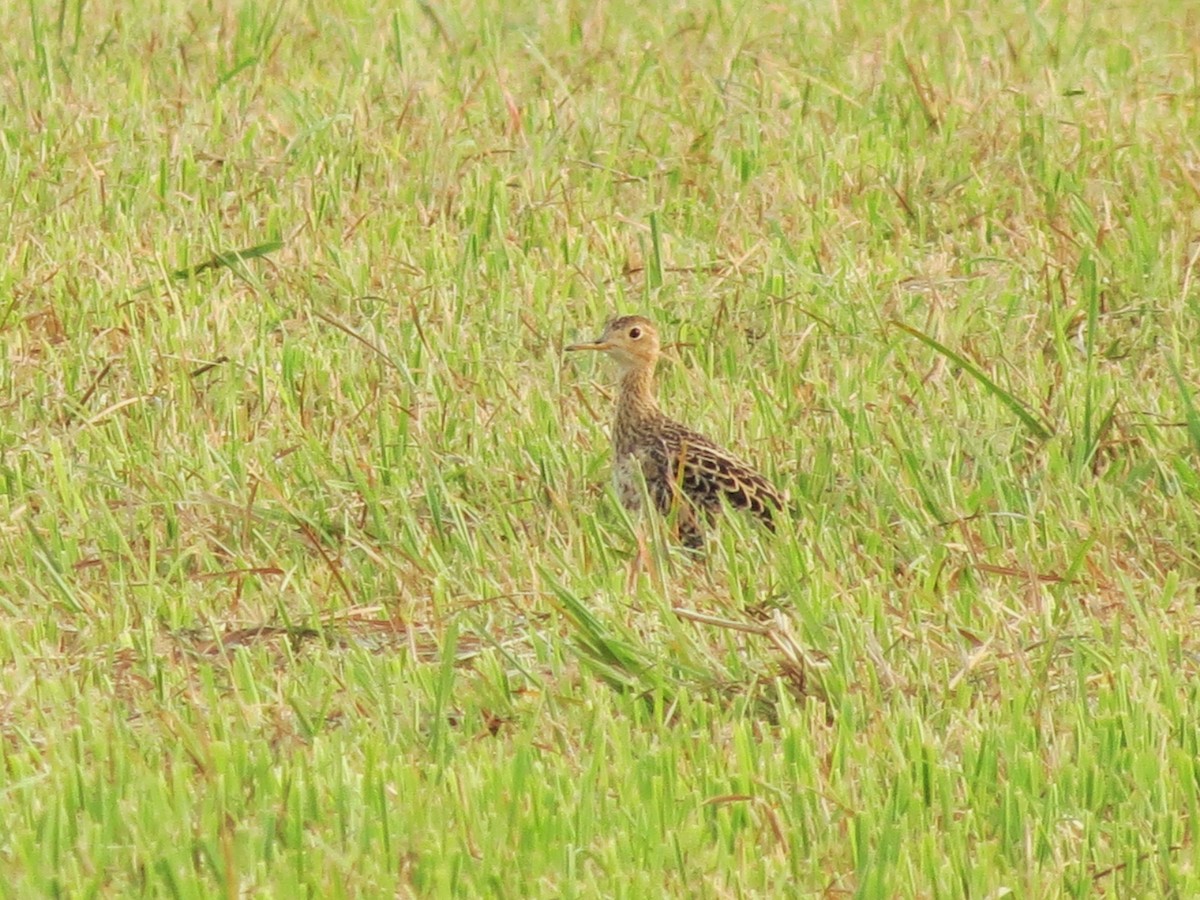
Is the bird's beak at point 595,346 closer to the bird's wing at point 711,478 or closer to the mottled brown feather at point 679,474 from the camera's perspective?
the mottled brown feather at point 679,474

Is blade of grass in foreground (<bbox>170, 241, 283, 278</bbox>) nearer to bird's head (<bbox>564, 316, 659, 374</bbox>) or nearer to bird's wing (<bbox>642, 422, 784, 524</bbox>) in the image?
bird's head (<bbox>564, 316, 659, 374</bbox>)

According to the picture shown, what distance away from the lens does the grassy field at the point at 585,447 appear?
444cm

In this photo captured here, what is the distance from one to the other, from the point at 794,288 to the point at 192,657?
3.11 meters

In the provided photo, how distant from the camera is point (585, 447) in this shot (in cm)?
696

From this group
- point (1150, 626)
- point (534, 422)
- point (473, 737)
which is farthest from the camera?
point (534, 422)

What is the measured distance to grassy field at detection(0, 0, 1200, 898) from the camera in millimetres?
4438

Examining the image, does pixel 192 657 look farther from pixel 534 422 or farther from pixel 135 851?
pixel 534 422

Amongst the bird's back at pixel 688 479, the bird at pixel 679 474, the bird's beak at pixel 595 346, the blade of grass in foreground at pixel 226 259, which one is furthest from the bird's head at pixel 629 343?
the blade of grass in foreground at pixel 226 259

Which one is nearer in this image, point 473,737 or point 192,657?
point 473,737

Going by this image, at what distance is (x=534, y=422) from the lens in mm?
6914

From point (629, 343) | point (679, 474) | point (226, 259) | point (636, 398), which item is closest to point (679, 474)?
point (679, 474)

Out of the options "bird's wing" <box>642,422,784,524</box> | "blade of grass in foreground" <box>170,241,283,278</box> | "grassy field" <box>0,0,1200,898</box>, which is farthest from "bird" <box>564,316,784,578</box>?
"blade of grass in foreground" <box>170,241,283,278</box>

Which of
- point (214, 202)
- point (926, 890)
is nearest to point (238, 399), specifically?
point (214, 202)

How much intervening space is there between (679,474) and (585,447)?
0.72 m
